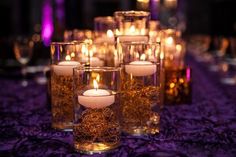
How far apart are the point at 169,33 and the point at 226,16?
33.9 ft

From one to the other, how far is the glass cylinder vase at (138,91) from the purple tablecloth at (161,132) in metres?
0.06

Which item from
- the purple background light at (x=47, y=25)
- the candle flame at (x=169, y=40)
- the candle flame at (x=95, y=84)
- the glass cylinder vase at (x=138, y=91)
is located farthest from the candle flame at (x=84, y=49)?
the purple background light at (x=47, y=25)

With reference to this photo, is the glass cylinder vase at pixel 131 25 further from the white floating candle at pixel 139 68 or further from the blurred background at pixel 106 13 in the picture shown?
the blurred background at pixel 106 13

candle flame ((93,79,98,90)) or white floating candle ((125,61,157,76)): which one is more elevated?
white floating candle ((125,61,157,76))

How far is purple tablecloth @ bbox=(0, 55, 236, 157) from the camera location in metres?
1.18

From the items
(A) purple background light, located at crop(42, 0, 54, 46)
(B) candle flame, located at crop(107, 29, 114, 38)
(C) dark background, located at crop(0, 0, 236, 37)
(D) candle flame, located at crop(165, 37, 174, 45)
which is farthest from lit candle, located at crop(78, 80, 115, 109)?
(C) dark background, located at crop(0, 0, 236, 37)

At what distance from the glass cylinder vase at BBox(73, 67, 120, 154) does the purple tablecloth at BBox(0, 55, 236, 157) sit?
0.13ft

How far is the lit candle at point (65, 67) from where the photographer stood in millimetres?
1419

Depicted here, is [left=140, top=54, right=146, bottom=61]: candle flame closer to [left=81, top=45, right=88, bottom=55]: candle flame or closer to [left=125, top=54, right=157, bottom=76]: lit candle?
[left=125, top=54, right=157, bottom=76]: lit candle

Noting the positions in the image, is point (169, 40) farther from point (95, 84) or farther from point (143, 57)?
point (95, 84)

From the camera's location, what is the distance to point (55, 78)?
1446mm

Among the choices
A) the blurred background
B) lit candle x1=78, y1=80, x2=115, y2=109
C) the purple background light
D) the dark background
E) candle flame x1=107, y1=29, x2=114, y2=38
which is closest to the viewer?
lit candle x1=78, y1=80, x2=115, y2=109

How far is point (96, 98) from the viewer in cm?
116

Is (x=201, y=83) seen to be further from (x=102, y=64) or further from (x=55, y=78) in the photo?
(x=55, y=78)
